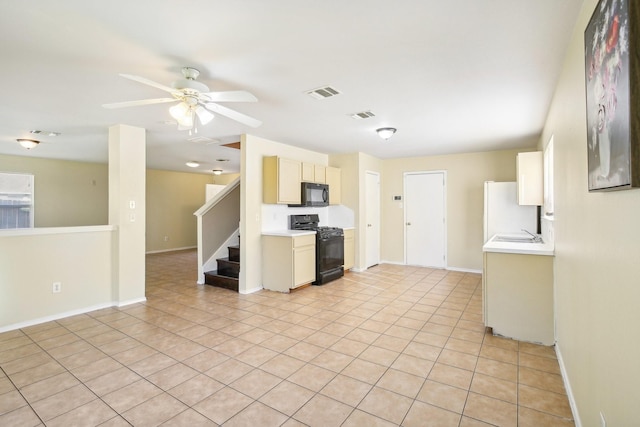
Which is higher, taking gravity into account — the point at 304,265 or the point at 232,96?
the point at 232,96

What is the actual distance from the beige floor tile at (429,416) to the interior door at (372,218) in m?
4.33

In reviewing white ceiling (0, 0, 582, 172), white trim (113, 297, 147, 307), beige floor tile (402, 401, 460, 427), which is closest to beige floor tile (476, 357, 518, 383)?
beige floor tile (402, 401, 460, 427)

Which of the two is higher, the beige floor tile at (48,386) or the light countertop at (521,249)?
the light countertop at (521,249)

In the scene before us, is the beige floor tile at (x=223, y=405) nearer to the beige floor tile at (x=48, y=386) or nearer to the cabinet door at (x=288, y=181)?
the beige floor tile at (x=48, y=386)

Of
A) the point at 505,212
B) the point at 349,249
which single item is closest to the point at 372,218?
the point at 349,249

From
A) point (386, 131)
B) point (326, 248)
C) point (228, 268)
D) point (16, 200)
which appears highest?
point (386, 131)

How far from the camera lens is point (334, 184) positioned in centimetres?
613

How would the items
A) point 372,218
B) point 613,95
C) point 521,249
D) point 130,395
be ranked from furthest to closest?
1. point 372,218
2. point 521,249
3. point 130,395
4. point 613,95

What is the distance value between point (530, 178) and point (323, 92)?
2.87 meters

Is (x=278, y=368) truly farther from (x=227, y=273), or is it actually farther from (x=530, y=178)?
(x=530, y=178)

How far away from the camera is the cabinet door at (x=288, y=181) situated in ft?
16.0

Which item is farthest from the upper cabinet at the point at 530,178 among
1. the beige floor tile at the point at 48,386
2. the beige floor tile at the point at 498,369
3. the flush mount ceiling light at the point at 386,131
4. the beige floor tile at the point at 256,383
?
the beige floor tile at the point at 48,386

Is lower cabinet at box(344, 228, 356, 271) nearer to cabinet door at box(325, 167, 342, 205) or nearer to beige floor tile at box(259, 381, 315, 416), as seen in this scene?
cabinet door at box(325, 167, 342, 205)

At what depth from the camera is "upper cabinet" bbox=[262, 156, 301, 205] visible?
15.9ft
